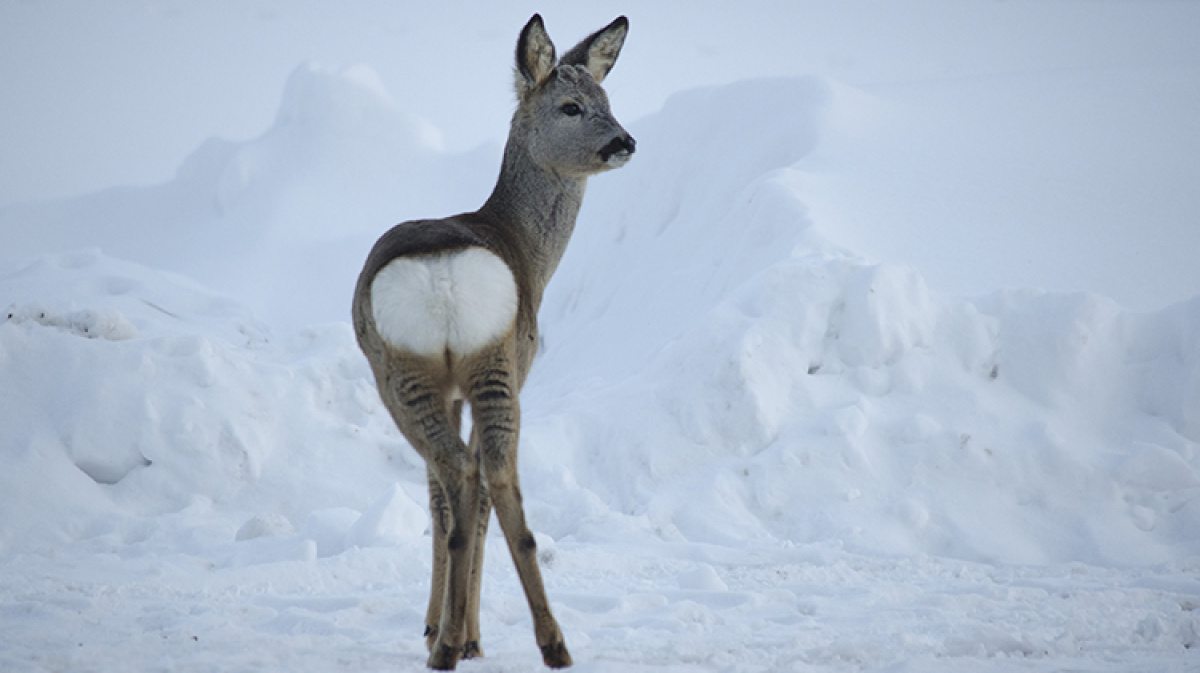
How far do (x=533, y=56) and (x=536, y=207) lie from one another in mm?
752

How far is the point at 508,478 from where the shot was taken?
367 centimetres

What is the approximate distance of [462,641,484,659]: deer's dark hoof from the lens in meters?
3.95

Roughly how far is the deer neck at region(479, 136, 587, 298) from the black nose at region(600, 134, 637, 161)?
1.05 feet

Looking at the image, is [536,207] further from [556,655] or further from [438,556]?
[556,655]

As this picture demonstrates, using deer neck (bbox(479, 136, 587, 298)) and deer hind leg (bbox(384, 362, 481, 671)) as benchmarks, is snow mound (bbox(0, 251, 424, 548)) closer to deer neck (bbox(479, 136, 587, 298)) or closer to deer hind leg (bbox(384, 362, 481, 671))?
deer neck (bbox(479, 136, 587, 298))

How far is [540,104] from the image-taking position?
4727mm

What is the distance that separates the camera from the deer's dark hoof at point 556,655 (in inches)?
141

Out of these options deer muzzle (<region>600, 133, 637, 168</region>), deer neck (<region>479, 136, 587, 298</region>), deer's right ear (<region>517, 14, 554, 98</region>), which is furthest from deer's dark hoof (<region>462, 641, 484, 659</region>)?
deer's right ear (<region>517, 14, 554, 98</region>)

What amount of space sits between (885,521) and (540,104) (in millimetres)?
4628

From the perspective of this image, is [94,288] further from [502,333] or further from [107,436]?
[502,333]

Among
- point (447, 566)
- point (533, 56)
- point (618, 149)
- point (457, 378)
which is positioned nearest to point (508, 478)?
point (457, 378)

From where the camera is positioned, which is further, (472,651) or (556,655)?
(472,651)

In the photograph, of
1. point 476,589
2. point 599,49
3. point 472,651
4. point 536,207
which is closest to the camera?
point 472,651

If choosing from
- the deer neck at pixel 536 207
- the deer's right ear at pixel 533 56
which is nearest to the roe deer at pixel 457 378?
the deer neck at pixel 536 207
